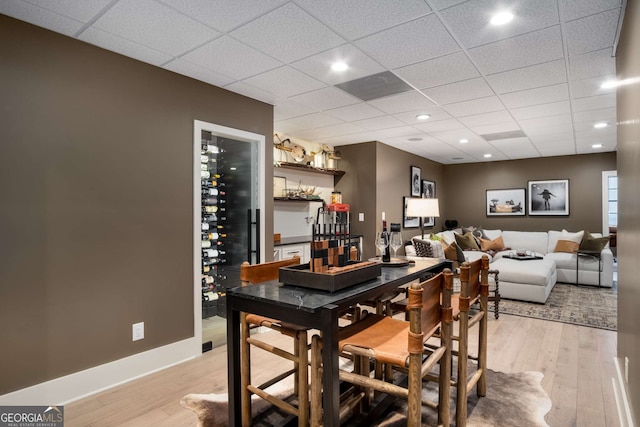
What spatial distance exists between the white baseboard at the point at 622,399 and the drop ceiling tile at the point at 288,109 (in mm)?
3440

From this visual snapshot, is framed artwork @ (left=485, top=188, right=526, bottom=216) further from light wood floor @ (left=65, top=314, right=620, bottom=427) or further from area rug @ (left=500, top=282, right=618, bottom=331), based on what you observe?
light wood floor @ (left=65, top=314, right=620, bottom=427)

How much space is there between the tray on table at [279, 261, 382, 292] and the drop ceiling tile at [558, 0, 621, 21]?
1.82 m

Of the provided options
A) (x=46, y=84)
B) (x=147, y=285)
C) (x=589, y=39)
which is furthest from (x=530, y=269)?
(x=46, y=84)

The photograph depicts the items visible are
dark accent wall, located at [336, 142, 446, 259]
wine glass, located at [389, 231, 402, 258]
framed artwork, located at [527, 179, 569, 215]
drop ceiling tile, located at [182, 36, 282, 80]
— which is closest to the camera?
wine glass, located at [389, 231, 402, 258]

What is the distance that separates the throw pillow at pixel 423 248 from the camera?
16.4 ft

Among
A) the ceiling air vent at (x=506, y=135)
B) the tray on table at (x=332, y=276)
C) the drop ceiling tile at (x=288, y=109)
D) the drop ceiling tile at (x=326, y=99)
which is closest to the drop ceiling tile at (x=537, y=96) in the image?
the ceiling air vent at (x=506, y=135)

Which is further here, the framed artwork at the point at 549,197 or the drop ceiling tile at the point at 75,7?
the framed artwork at the point at 549,197

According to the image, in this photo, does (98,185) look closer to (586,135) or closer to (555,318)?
(555,318)

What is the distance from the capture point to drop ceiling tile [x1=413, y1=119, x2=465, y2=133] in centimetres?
452

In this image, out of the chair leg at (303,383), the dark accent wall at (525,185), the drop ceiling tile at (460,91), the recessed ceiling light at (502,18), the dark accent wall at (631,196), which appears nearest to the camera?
the dark accent wall at (631,196)

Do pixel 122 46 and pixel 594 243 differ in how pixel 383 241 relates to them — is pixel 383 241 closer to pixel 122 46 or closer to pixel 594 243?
pixel 122 46

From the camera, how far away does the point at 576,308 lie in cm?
442

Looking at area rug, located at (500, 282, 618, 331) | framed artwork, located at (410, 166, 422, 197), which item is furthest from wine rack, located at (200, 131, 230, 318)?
framed artwork, located at (410, 166, 422, 197)

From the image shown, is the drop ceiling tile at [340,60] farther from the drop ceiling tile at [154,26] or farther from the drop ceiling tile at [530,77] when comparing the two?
the drop ceiling tile at [530,77]
